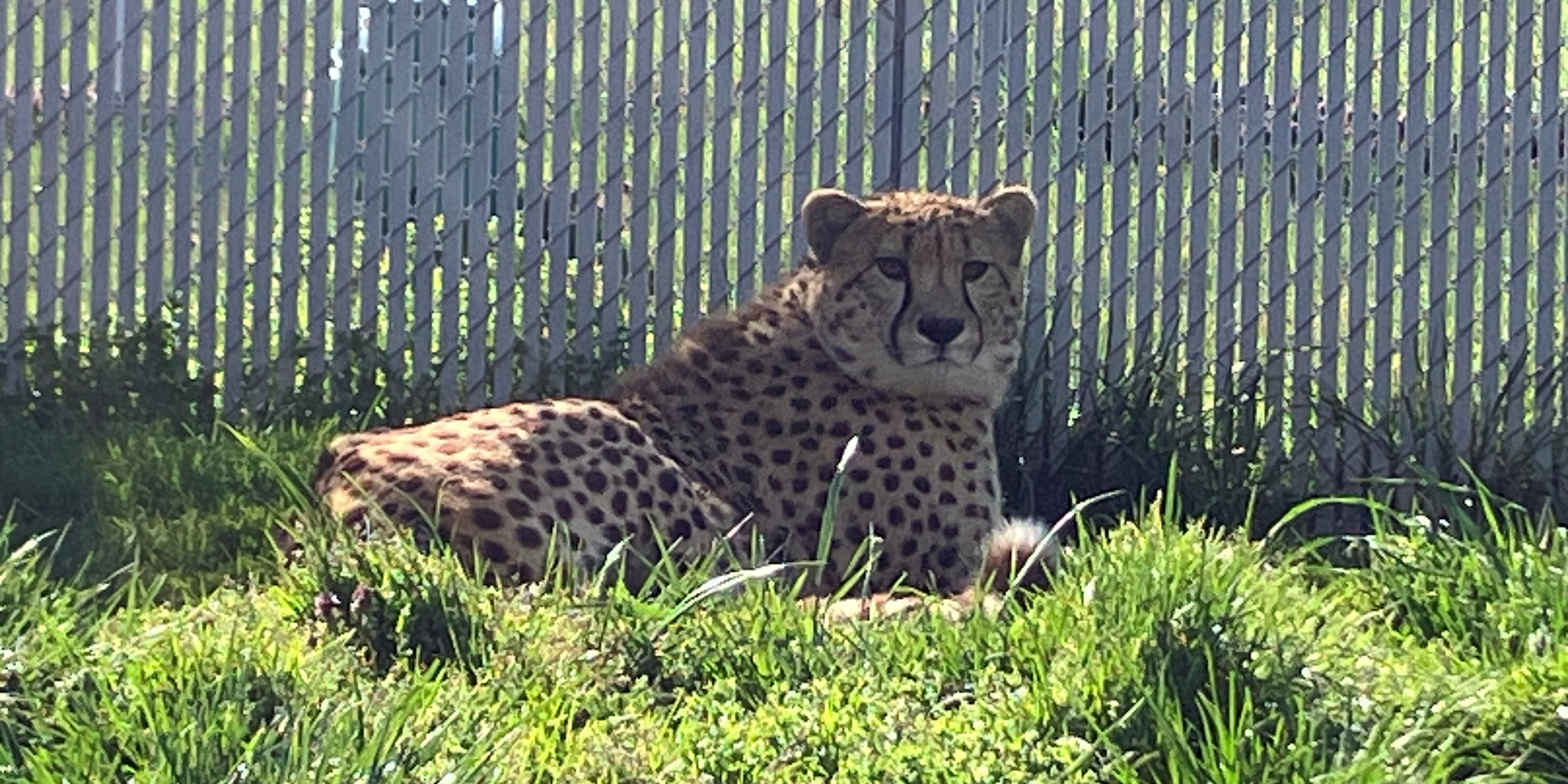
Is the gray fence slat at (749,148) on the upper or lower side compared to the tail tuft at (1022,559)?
upper

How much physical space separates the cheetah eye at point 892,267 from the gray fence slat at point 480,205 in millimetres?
1444

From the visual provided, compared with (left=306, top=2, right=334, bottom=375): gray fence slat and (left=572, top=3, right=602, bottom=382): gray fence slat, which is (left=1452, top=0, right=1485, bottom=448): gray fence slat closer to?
(left=572, top=3, right=602, bottom=382): gray fence slat

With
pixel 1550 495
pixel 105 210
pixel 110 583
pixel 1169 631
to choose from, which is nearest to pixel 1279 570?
pixel 1169 631

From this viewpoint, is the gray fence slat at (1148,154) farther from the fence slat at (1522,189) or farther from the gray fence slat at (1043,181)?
the fence slat at (1522,189)

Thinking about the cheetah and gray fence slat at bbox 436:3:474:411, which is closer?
the cheetah

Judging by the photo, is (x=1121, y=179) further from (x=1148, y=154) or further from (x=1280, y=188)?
(x=1280, y=188)

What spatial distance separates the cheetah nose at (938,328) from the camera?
4703 mm

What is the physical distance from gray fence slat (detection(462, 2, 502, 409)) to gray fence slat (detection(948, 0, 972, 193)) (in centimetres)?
91

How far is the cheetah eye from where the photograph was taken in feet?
15.6

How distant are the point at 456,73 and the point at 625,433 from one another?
76.2 inches

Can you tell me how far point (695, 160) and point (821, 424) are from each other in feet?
5.15

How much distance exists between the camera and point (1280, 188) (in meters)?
6.16

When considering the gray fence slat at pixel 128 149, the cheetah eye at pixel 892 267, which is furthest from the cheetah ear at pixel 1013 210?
the gray fence slat at pixel 128 149

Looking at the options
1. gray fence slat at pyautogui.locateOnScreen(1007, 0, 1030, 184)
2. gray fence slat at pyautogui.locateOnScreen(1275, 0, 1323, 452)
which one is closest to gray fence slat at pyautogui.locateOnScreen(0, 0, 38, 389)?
gray fence slat at pyautogui.locateOnScreen(1007, 0, 1030, 184)
